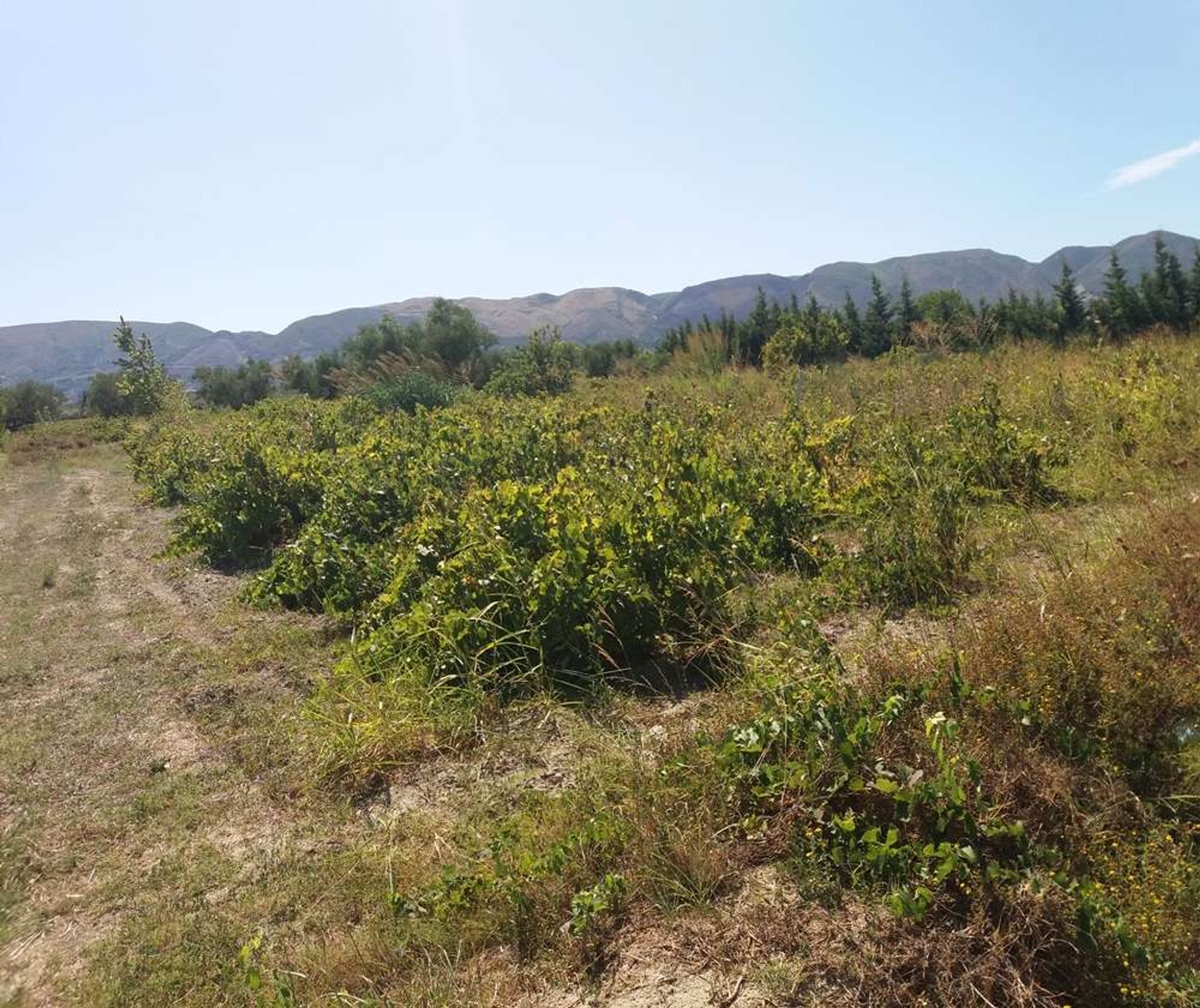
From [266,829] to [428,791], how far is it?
62 centimetres

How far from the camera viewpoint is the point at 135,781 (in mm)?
3508

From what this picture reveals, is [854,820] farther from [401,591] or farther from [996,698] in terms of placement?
[401,591]

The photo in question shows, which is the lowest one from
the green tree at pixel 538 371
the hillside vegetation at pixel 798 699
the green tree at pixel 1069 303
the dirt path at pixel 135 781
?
the dirt path at pixel 135 781

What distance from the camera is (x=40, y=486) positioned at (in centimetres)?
1538

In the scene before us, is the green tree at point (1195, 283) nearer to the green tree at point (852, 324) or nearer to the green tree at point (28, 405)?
the green tree at point (852, 324)

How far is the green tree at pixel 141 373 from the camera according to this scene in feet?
76.1

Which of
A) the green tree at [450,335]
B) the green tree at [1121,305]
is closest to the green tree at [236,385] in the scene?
the green tree at [450,335]

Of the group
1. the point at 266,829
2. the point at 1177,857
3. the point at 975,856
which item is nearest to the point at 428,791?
the point at 266,829

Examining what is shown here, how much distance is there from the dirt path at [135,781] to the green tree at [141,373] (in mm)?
18685

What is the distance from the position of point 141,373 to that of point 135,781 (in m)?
24.4

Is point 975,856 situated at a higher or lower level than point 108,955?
higher

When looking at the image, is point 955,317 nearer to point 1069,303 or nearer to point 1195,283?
point 1069,303

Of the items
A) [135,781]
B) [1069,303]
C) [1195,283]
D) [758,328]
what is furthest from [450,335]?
[135,781]

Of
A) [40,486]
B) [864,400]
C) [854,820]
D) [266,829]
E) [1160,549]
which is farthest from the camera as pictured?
[40,486]
